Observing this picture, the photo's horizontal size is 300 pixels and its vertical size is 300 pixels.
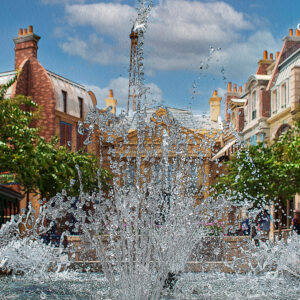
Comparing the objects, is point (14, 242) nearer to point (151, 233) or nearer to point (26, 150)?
point (26, 150)

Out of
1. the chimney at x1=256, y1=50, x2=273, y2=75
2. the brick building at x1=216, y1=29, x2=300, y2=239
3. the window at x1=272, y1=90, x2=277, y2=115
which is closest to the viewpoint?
the brick building at x1=216, y1=29, x2=300, y2=239

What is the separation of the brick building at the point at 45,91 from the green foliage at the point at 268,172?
42.0ft

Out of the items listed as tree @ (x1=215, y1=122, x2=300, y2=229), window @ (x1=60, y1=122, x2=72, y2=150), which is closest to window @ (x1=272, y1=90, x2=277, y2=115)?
tree @ (x1=215, y1=122, x2=300, y2=229)

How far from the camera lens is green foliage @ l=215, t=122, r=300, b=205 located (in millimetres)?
20422

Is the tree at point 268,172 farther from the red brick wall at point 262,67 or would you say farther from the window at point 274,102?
the red brick wall at point 262,67

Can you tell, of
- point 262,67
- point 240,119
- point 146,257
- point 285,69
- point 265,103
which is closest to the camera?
point 146,257

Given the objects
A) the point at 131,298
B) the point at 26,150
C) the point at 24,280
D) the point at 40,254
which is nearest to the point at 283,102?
the point at 26,150

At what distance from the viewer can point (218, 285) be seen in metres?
10.2

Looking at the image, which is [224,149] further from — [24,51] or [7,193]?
[7,193]

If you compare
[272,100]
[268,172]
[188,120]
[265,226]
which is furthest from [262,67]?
[265,226]

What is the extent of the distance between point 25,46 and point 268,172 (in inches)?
734

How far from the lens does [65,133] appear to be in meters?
33.4

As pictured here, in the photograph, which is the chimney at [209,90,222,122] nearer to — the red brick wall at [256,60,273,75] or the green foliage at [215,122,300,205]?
the red brick wall at [256,60,273,75]

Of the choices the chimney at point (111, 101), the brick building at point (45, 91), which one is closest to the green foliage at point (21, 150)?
the brick building at point (45, 91)
